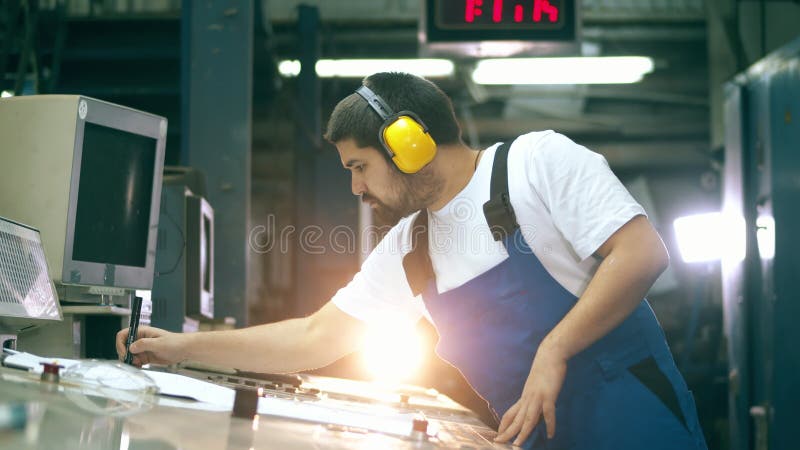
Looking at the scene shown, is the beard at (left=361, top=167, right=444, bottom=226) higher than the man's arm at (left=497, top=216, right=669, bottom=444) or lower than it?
higher

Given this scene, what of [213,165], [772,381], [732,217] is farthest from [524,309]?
[732,217]

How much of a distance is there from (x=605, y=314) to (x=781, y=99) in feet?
11.5

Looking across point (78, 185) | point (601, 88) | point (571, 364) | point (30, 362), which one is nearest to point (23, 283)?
point (30, 362)

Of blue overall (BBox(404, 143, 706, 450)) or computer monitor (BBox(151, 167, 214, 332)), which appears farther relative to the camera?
computer monitor (BBox(151, 167, 214, 332))

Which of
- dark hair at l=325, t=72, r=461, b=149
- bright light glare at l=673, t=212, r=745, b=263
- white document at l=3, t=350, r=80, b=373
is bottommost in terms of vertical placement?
white document at l=3, t=350, r=80, b=373

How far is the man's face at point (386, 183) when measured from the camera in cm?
186

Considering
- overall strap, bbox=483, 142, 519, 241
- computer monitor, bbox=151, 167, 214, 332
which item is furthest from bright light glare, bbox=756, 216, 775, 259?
overall strap, bbox=483, 142, 519, 241

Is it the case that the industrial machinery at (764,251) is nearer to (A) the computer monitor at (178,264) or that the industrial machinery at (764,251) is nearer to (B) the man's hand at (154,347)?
(A) the computer monitor at (178,264)

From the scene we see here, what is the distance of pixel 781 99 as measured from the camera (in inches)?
179

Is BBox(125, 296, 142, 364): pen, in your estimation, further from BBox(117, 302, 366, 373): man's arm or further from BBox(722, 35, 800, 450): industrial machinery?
BBox(722, 35, 800, 450): industrial machinery

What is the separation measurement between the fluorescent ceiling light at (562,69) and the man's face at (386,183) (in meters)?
5.28

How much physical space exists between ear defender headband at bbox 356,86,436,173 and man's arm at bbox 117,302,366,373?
0.42 m

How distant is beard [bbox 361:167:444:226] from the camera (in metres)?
1.86

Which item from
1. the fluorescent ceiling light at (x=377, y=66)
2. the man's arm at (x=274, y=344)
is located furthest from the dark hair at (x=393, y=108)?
the fluorescent ceiling light at (x=377, y=66)
